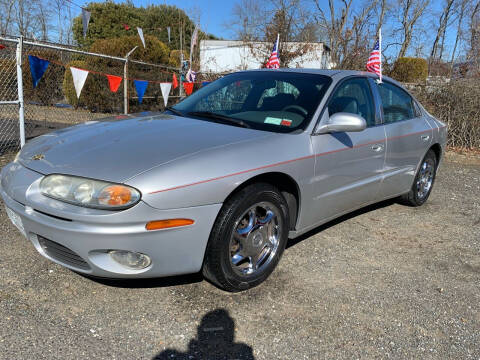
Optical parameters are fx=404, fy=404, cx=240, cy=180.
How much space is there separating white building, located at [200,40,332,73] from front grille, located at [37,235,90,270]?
11092 millimetres

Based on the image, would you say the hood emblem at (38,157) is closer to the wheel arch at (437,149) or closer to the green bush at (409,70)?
the wheel arch at (437,149)

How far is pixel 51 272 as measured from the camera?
2.84 metres

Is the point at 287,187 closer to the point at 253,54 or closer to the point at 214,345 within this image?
the point at 214,345

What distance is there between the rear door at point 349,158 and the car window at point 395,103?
230 millimetres

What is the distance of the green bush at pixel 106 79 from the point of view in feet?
38.9

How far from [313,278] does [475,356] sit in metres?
1.11

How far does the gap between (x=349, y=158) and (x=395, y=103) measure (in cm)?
127

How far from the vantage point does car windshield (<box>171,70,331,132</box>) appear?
3111 millimetres

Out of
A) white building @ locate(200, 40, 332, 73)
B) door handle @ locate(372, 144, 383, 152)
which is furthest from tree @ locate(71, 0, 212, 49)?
door handle @ locate(372, 144, 383, 152)

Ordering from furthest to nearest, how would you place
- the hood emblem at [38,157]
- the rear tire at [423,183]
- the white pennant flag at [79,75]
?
the white pennant flag at [79,75], the rear tire at [423,183], the hood emblem at [38,157]

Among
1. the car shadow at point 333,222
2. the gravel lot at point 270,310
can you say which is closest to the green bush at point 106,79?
the car shadow at point 333,222

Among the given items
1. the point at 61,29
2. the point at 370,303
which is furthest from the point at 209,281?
the point at 61,29

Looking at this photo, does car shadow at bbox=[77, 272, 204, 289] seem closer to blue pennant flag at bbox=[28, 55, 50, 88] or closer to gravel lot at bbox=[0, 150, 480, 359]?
gravel lot at bbox=[0, 150, 480, 359]

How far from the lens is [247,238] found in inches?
107
